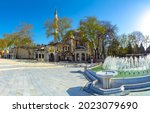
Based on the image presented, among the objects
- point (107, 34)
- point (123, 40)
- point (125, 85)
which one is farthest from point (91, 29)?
point (125, 85)

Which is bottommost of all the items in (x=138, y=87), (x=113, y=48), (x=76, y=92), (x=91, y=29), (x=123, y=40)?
(x=76, y=92)

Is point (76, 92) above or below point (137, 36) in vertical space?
below

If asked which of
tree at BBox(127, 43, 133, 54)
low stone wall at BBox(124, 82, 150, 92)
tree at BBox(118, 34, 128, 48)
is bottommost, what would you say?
low stone wall at BBox(124, 82, 150, 92)

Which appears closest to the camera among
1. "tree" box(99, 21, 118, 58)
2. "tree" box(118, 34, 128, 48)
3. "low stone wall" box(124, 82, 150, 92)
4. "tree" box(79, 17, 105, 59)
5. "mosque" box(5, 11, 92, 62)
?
"low stone wall" box(124, 82, 150, 92)

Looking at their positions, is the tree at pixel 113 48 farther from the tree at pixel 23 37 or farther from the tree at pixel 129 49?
the tree at pixel 23 37

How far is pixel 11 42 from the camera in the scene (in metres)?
51.5

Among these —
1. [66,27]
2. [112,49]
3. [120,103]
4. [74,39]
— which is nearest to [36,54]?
[74,39]

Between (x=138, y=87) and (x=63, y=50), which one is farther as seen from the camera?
(x=63, y=50)

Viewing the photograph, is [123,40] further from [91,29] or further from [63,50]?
[63,50]

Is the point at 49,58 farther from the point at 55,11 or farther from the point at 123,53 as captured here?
the point at 123,53

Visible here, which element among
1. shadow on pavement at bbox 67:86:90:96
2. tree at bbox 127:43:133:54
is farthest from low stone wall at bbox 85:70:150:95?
tree at bbox 127:43:133:54

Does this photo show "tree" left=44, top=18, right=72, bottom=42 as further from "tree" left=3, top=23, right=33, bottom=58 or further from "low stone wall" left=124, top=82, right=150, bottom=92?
"low stone wall" left=124, top=82, right=150, bottom=92

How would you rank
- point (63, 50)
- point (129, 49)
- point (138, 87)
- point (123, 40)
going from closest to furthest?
point (138, 87), point (129, 49), point (123, 40), point (63, 50)

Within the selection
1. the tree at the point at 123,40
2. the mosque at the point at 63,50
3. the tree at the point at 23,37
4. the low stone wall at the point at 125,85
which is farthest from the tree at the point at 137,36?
the low stone wall at the point at 125,85
